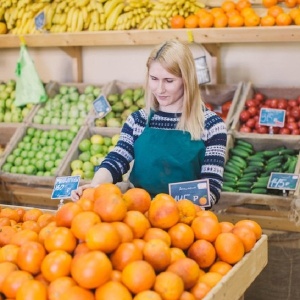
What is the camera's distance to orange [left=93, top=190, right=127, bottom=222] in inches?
73.5

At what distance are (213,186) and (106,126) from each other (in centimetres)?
206

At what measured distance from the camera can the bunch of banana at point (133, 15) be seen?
14.9 feet

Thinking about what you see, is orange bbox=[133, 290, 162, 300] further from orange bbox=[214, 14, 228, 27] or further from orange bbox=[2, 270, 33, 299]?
orange bbox=[214, 14, 228, 27]

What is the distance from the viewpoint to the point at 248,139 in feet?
13.8

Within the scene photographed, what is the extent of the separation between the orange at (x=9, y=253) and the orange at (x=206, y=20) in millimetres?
2706

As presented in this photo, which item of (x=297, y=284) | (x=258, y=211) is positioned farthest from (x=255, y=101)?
(x=297, y=284)

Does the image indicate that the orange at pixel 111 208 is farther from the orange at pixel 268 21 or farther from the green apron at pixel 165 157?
the orange at pixel 268 21

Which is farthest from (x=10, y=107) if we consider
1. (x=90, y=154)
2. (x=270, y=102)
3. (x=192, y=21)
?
(x=270, y=102)

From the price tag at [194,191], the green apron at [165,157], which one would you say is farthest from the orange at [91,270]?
the green apron at [165,157]

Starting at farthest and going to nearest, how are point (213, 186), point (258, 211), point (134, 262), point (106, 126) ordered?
1. point (106, 126)
2. point (258, 211)
3. point (213, 186)
4. point (134, 262)

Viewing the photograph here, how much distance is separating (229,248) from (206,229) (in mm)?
105

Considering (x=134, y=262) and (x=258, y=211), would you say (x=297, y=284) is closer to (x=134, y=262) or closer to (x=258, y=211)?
(x=258, y=211)

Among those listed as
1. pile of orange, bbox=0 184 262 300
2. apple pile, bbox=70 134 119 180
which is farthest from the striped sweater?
apple pile, bbox=70 134 119 180

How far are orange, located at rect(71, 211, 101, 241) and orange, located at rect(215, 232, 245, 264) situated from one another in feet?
1.44
